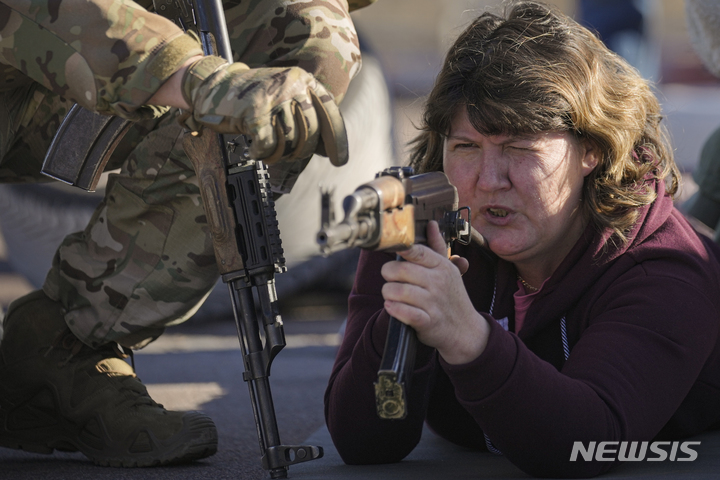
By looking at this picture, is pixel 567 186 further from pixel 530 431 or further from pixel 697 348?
pixel 530 431

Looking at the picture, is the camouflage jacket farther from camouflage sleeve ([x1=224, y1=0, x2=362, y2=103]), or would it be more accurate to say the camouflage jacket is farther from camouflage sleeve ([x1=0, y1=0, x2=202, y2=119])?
camouflage sleeve ([x1=224, y1=0, x2=362, y2=103])

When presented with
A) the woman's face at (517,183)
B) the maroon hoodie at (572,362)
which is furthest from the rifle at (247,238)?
the woman's face at (517,183)

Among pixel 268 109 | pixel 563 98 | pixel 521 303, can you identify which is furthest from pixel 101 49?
pixel 521 303

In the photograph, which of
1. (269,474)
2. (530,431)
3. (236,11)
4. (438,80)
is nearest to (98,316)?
(269,474)

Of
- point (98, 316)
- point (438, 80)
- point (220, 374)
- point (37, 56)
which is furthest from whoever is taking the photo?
point (220, 374)

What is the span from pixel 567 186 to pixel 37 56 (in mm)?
1006

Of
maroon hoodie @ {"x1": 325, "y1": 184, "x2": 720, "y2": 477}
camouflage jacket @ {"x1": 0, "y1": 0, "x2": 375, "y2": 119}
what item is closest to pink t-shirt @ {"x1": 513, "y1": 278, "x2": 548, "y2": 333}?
maroon hoodie @ {"x1": 325, "y1": 184, "x2": 720, "y2": 477}

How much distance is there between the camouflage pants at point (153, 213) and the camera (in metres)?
2.01

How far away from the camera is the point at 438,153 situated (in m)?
1.94

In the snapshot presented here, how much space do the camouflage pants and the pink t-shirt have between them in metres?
0.61

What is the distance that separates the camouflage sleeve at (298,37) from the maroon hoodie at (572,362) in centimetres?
45

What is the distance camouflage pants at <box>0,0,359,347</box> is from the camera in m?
2.01

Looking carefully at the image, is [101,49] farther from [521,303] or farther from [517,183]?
[521,303]

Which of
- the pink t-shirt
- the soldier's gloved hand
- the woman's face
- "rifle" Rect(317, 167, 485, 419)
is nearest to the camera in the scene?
"rifle" Rect(317, 167, 485, 419)
